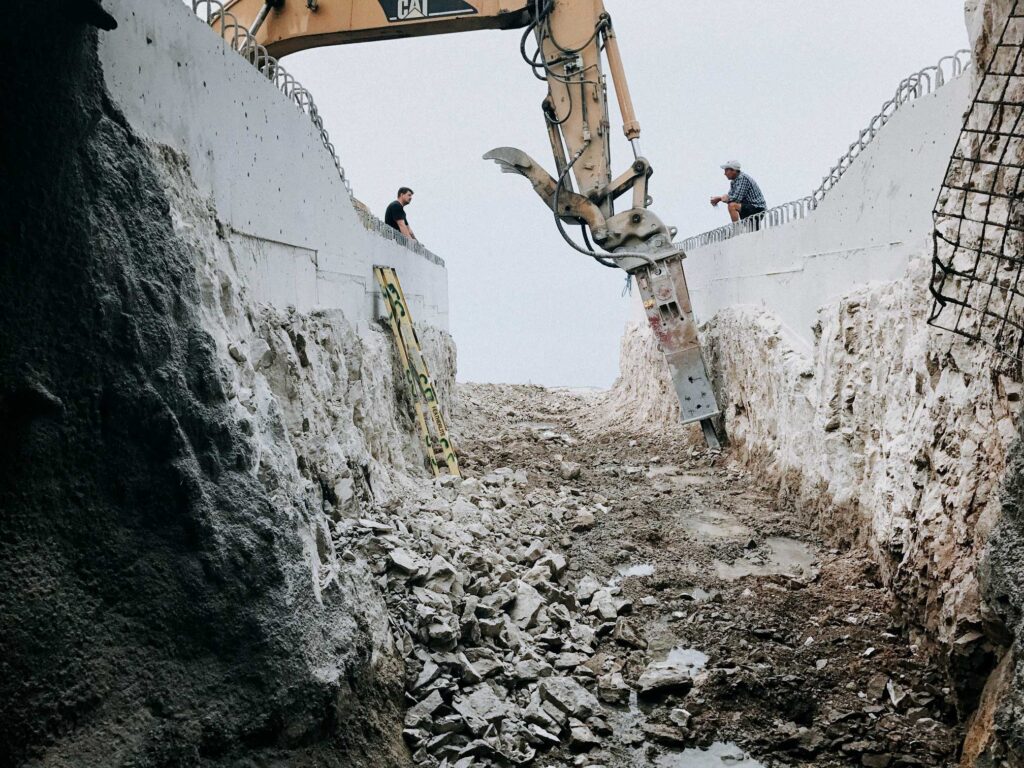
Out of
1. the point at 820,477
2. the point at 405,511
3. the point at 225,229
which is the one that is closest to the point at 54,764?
the point at 225,229

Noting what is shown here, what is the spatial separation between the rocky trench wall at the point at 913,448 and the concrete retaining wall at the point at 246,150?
466cm

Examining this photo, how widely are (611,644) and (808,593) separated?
5.83ft

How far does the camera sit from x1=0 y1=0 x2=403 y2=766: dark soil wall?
3.21m

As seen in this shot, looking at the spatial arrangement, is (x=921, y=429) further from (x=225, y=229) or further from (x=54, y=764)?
(x=54, y=764)

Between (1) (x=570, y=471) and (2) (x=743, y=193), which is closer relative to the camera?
(1) (x=570, y=471)

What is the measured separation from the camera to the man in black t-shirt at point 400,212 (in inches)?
548

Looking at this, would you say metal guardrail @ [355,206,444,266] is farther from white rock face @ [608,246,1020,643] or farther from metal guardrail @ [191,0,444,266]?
white rock face @ [608,246,1020,643]

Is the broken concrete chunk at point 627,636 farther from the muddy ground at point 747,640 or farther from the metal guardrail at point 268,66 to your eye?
the metal guardrail at point 268,66

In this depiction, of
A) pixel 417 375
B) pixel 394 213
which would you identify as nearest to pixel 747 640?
pixel 417 375

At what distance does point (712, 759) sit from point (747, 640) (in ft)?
4.52

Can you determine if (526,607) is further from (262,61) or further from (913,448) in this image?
(262,61)

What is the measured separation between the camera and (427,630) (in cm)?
526

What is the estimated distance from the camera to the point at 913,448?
5.82 m

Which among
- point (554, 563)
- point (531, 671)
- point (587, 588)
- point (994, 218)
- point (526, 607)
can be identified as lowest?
point (531, 671)
